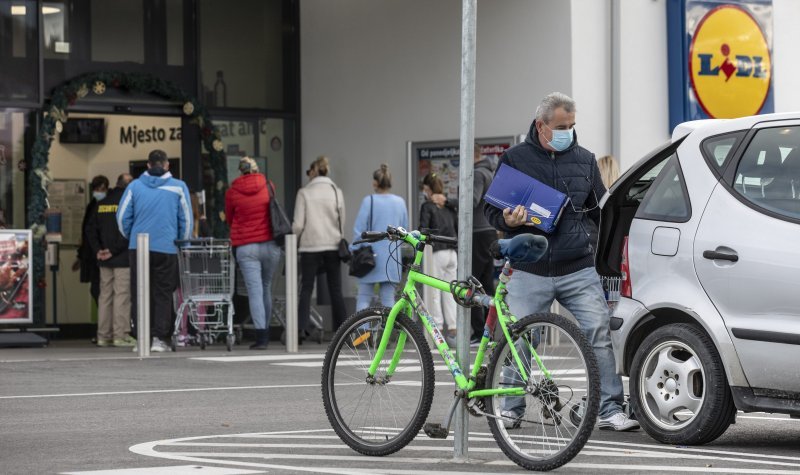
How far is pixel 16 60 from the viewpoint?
58.5 ft

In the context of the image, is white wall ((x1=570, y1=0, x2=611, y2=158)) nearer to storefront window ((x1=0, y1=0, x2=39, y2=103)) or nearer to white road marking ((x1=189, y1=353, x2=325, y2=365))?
white road marking ((x1=189, y1=353, x2=325, y2=365))

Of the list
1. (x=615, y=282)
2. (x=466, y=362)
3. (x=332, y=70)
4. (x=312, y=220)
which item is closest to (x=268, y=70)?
(x=332, y=70)

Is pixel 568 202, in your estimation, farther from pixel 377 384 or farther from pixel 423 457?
pixel 423 457

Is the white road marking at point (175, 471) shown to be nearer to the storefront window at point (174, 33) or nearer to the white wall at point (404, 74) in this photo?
the white wall at point (404, 74)

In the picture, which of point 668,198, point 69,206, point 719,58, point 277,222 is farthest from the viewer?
point 69,206

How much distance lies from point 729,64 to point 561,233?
10734 millimetres

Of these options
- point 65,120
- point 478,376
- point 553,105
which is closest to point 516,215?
point 553,105

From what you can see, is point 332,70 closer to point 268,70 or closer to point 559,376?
point 268,70

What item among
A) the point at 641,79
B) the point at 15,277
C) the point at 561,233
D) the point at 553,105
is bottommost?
the point at 15,277

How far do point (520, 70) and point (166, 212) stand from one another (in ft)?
14.1

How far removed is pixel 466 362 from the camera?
24.1 ft

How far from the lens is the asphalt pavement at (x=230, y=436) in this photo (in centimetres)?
719

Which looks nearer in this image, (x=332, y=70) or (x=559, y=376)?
(x=559, y=376)

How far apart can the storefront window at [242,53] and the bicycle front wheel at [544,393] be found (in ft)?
43.4
